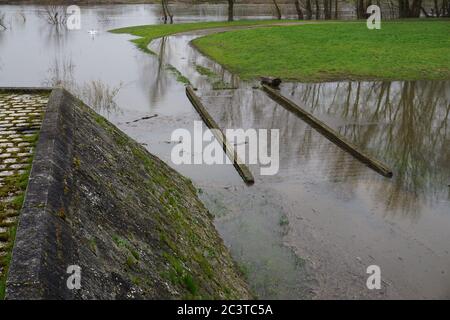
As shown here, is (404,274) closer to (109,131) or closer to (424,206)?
(424,206)

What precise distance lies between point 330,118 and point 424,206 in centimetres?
709

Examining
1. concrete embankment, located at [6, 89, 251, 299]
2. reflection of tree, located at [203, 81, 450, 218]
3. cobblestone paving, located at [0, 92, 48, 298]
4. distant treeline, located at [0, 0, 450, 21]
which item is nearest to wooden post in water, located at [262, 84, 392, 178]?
reflection of tree, located at [203, 81, 450, 218]

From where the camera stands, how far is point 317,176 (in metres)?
12.0

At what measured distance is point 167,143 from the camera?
1450 centimetres

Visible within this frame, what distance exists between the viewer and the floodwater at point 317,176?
8.27 m

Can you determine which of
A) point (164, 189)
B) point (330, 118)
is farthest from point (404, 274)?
point (330, 118)

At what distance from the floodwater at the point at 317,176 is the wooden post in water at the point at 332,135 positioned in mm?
243

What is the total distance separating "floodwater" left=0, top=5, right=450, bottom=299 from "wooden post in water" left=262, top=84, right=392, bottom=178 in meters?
0.24
